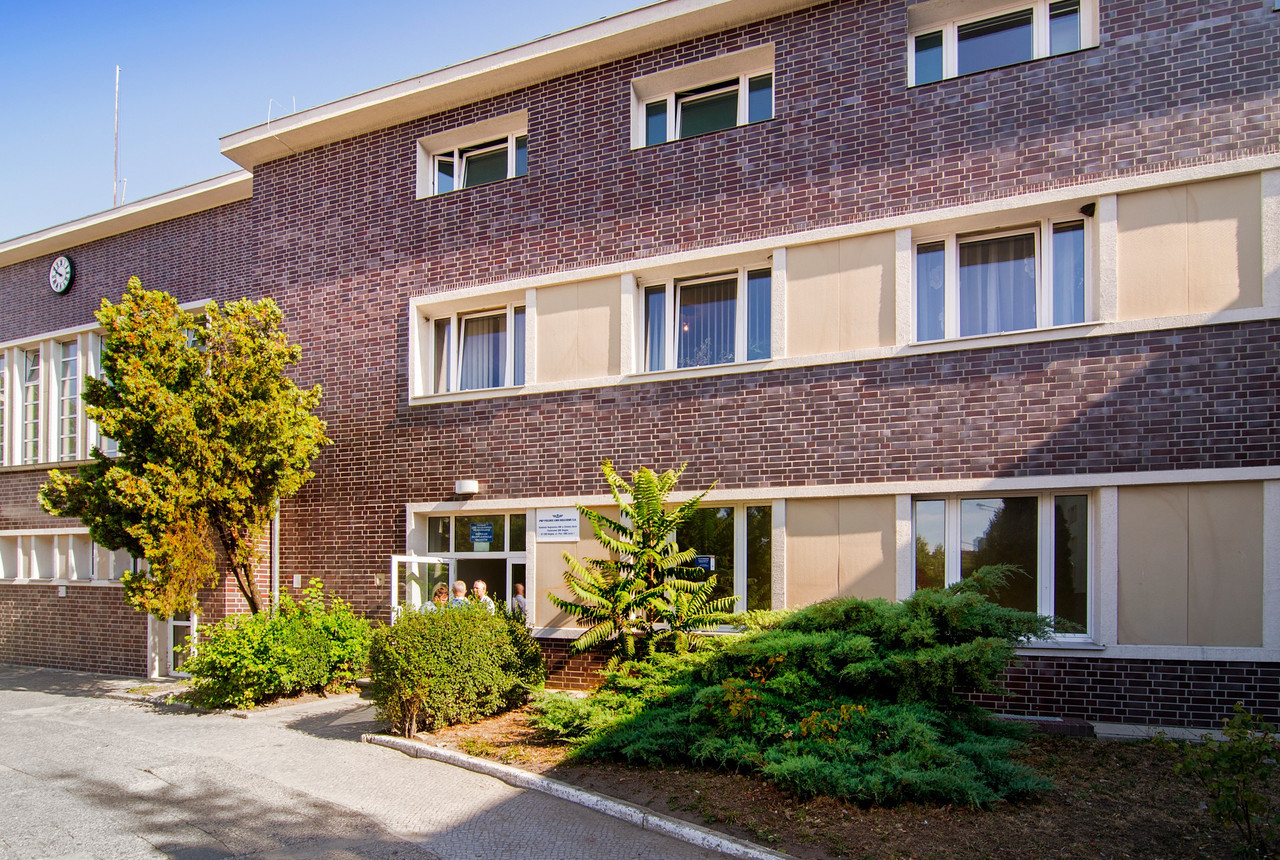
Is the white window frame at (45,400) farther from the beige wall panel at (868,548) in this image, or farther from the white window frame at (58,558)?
the beige wall panel at (868,548)

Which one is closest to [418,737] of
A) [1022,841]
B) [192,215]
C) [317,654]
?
[317,654]

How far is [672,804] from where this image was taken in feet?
23.5

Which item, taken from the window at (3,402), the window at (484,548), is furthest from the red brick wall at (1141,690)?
the window at (3,402)

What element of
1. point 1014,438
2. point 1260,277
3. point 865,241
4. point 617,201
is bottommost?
Answer: point 1014,438

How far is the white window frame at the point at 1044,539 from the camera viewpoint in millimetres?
9734

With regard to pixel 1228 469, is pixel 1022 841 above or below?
below

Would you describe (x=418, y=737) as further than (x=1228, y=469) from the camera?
Yes

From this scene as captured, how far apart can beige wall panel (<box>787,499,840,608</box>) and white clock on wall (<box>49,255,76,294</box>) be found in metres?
16.4

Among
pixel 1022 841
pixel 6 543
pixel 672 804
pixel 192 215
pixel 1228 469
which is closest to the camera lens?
pixel 1022 841

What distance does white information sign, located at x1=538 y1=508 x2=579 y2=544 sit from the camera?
12500mm

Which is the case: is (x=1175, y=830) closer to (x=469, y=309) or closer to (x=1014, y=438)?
(x=1014, y=438)

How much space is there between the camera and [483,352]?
552 inches

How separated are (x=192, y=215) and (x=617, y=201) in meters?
9.38

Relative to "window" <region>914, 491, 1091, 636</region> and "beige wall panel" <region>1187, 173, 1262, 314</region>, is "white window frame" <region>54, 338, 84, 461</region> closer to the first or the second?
"window" <region>914, 491, 1091, 636</region>
